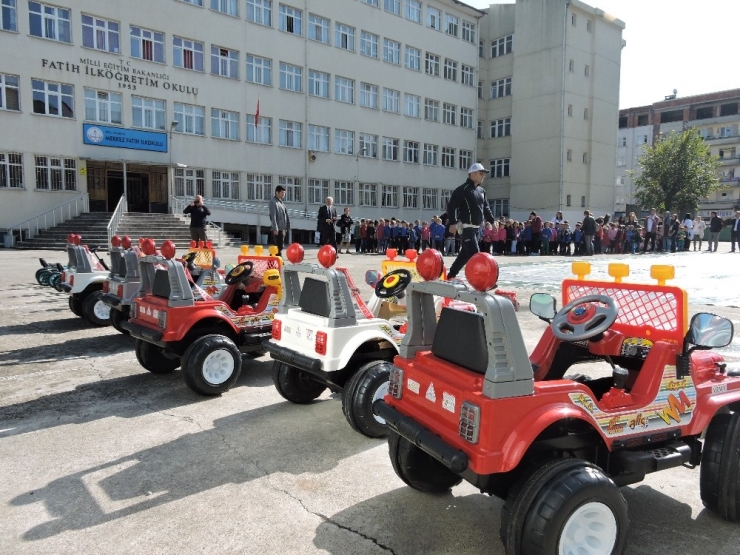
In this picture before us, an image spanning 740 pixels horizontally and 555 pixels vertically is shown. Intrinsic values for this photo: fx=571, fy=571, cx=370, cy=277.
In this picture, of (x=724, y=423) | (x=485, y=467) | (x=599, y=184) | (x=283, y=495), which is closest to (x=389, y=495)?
(x=283, y=495)

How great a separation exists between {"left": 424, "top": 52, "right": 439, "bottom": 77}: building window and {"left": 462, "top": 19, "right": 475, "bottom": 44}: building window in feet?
13.0

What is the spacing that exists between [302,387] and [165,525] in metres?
2.14

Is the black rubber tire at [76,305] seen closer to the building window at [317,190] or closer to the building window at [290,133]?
the building window at [290,133]

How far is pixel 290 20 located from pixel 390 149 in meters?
10.8

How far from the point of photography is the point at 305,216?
33531 millimetres

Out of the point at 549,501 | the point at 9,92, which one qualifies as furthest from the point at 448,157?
the point at 549,501

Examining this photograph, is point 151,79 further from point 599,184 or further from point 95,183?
point 599,184

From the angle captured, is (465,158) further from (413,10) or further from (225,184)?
(225,184)

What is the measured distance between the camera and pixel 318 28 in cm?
3547

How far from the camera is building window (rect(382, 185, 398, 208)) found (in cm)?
4062

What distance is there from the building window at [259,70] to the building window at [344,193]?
306 inches

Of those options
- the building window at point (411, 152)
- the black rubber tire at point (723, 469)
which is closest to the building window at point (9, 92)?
the building window at point (411, 152)

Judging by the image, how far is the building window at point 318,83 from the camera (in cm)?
3534

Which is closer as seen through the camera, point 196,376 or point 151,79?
point 196,376
